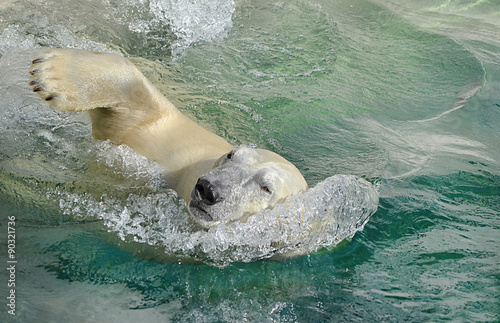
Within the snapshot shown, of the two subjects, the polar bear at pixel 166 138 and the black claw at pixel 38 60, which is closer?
the polar bear at pixel 166 138

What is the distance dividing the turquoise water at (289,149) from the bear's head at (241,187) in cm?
42

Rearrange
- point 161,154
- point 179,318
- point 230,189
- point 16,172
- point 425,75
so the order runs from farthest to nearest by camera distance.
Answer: point 425,75, point 161,154, point 16,172, point 230,189, point 179,318

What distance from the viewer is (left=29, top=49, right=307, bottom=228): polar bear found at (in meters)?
2.93

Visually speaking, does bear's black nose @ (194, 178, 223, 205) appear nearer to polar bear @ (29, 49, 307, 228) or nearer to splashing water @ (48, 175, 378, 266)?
polar bear @ (29, 49, 307, 228)

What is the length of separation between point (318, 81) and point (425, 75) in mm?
1452

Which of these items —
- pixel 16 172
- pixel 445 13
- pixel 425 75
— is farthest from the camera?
pixel 445 13

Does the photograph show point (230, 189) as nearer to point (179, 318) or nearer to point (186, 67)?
point (179, 318)

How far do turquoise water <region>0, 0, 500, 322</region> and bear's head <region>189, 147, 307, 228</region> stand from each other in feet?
1.39

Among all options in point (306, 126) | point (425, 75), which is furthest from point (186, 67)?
point (425, 75)

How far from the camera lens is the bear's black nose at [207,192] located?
281cm

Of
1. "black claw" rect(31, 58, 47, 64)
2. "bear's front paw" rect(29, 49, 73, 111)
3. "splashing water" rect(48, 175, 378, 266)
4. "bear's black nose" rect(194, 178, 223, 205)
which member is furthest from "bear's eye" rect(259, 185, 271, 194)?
"black claw" rect(31, 58, 47, 64)

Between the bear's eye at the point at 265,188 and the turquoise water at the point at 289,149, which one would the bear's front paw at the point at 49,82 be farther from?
the bear's eye at the point at 265,188

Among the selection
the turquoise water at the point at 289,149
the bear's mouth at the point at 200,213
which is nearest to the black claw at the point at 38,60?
the turquoise water at the point at 289,149

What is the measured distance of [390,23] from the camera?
7348 mm
